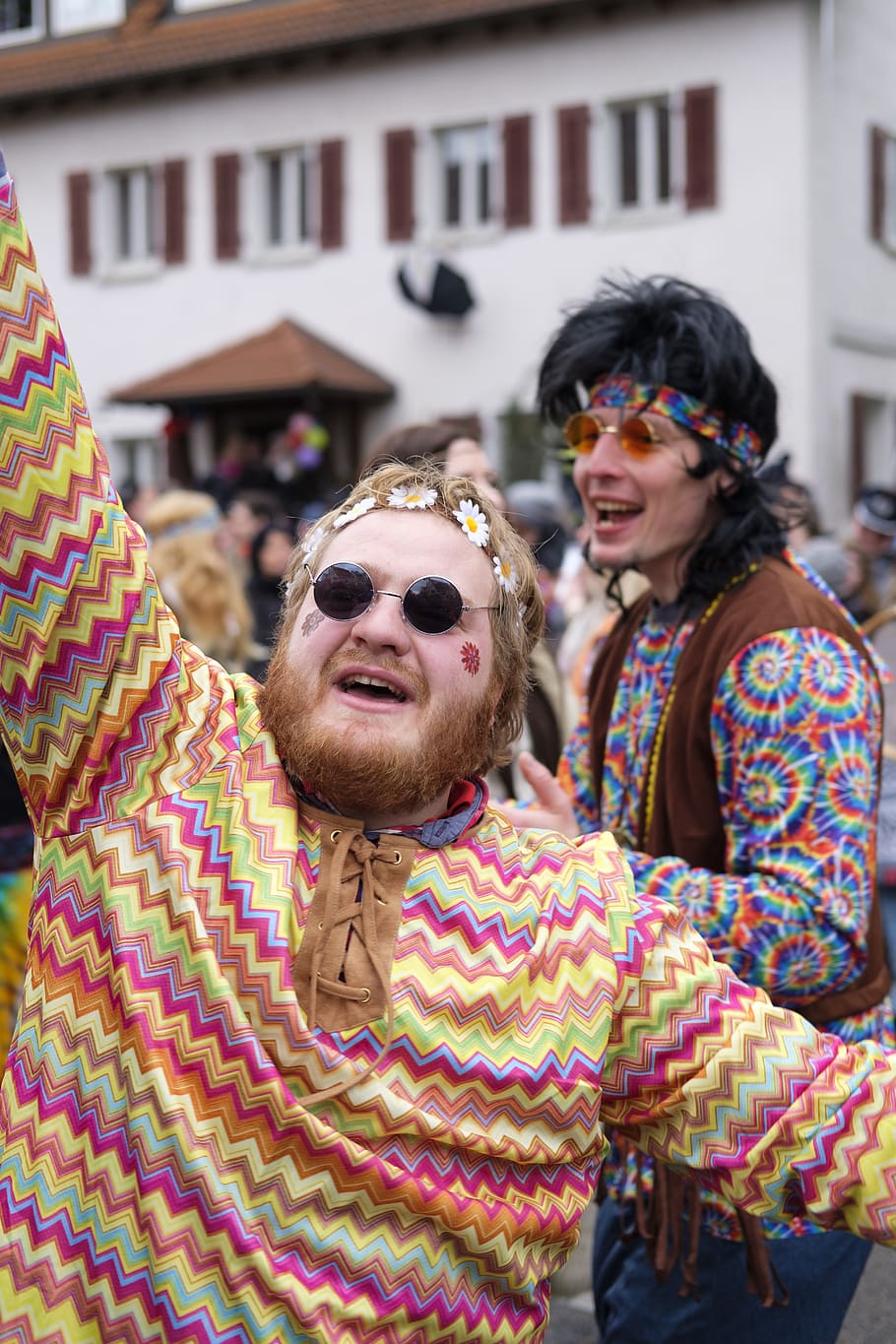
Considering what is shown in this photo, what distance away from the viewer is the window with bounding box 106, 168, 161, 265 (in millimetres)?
21219

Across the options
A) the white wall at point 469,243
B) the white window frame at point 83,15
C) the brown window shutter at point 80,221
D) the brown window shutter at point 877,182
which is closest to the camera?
the white wall at point 469,243

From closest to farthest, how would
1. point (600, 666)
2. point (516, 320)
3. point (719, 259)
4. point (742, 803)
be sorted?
point (742, 803)
point (600, 666)
point (719, 259)
point (516, 320)

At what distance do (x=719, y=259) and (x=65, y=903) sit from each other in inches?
659

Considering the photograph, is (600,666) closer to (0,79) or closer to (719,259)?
(719,259)

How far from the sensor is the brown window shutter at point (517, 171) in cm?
1830

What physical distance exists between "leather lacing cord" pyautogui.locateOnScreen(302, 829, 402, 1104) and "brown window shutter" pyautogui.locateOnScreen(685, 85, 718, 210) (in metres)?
16.7

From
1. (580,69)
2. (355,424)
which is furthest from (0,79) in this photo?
(580,69)

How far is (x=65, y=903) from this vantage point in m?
1.80

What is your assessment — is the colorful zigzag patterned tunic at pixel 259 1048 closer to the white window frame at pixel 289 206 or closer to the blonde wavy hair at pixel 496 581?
the blonde wavy hair at pixel 496 581

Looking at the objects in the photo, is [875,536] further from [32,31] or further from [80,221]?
[32,31]

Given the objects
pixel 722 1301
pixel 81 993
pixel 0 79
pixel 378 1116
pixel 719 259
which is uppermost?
pixel 0 79

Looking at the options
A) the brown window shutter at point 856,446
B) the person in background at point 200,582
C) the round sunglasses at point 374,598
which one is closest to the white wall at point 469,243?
the brown window shutter at point 856,446

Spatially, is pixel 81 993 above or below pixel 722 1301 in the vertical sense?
above

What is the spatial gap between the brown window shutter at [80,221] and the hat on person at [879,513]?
626 inches
